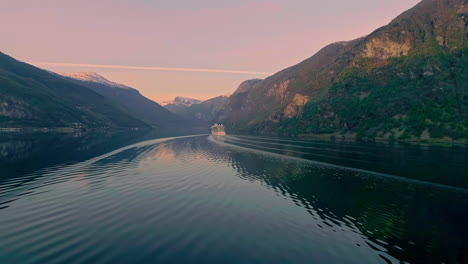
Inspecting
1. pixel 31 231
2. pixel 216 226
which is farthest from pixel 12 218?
pixel 216 226

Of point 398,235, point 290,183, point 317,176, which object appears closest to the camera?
point 398,235

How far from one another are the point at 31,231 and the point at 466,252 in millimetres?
37703

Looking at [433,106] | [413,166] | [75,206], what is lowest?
[413,166]

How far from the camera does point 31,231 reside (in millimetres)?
22141

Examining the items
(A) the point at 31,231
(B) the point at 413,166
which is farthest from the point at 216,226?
(B) the point at 413,166

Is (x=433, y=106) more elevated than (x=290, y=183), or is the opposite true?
(x=433, y=106)

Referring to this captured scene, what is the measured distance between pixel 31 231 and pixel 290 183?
38641 millimetres

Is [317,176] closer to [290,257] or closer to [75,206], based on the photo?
[290,257]

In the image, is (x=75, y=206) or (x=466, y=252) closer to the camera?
(x=466, y=252)

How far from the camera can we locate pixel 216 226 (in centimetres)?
2534

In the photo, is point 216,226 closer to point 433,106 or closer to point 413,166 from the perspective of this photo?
point 413,166

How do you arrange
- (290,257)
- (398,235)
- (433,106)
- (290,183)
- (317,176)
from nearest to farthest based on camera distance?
(290,257), (398,235), (290,183), (317,176), (433,106)


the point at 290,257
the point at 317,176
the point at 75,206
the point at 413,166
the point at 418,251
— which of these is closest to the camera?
the point at 290,257

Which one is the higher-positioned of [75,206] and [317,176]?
[75,206]
